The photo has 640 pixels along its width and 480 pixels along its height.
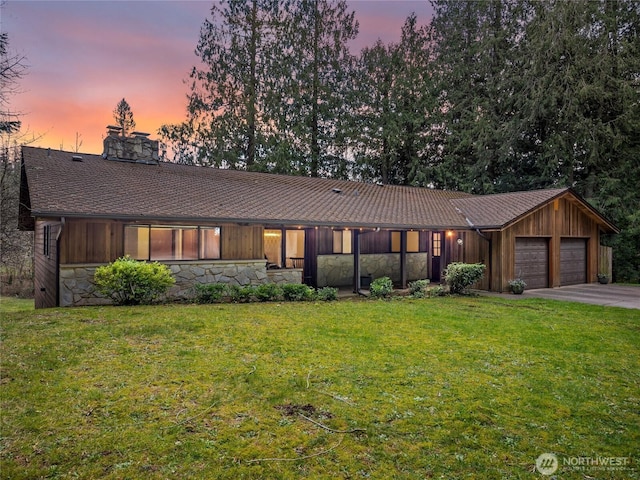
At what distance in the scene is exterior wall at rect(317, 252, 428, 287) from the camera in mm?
13727

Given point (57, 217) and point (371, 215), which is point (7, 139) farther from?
point (371, 215)

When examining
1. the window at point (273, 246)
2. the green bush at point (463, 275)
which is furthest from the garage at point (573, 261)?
the window at point (273, 246)

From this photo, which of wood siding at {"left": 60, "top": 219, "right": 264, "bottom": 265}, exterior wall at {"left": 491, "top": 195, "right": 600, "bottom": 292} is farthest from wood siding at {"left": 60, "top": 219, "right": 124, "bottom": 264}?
exterior wall at {"left": 491, "top": 195, "right": 600, "bottom": 292}

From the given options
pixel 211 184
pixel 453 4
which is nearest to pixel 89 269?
pixel 211 184

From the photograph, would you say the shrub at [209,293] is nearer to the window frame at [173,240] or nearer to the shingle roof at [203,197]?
the window frame at [173,240]

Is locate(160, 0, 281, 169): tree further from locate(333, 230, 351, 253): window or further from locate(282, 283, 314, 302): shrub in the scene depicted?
locate(282, 283, 314, 302): shrub

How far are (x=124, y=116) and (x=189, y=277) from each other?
93.3 ft

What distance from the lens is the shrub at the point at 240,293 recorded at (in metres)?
9.77

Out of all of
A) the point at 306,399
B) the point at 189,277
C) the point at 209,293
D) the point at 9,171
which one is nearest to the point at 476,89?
the point at 189,277

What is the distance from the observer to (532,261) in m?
13.7

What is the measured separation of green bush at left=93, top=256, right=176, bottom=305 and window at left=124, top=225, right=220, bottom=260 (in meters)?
0.72

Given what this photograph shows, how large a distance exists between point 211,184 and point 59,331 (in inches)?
301

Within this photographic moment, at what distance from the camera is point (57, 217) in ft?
26.9

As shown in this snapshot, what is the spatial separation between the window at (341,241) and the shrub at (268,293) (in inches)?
169
